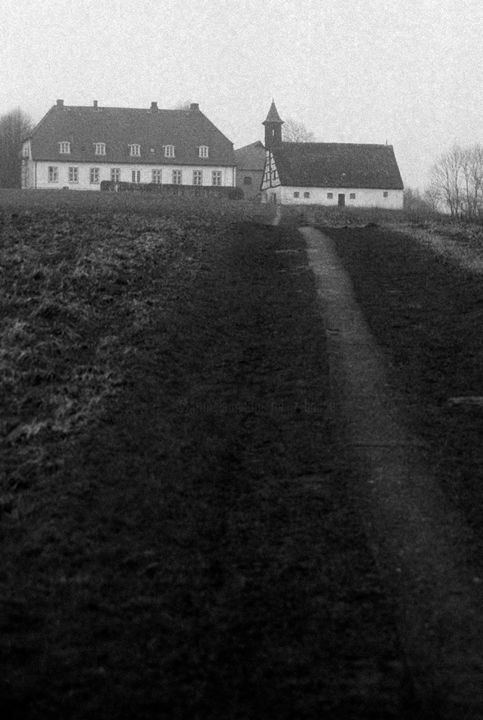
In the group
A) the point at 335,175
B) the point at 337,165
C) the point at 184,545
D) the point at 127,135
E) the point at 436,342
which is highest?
the point at 127,135

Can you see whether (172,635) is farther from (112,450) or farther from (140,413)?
(140,413)

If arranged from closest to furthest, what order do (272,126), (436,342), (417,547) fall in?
(417,547), (436,342), (272,126)

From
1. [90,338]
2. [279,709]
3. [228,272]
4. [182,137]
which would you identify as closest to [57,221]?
[228,272]

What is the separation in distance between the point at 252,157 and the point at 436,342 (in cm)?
9461

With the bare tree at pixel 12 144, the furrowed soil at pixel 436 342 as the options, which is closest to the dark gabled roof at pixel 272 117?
the bare tree at pixel 12 144

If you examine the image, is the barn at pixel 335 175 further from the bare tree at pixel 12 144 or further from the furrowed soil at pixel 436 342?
the furrowed soil at pixel 436 342

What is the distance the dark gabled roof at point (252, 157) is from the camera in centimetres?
10494

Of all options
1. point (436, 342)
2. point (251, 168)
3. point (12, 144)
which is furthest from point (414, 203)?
point (436, 342)

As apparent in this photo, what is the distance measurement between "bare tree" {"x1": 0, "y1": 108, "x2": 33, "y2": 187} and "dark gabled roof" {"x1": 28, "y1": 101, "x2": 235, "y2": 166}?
38.8 ft

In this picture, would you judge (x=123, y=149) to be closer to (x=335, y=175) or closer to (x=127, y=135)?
(x=127, y=135)

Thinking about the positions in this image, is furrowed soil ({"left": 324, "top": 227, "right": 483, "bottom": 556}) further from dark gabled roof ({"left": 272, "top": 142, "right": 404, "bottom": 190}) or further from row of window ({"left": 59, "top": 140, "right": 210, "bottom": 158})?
row of window ({"left": 59, "top": 140, "right": 210, "bottom": 158})

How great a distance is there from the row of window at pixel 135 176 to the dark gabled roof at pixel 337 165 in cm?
765

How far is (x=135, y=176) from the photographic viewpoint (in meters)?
83.2

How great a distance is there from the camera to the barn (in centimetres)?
7625
